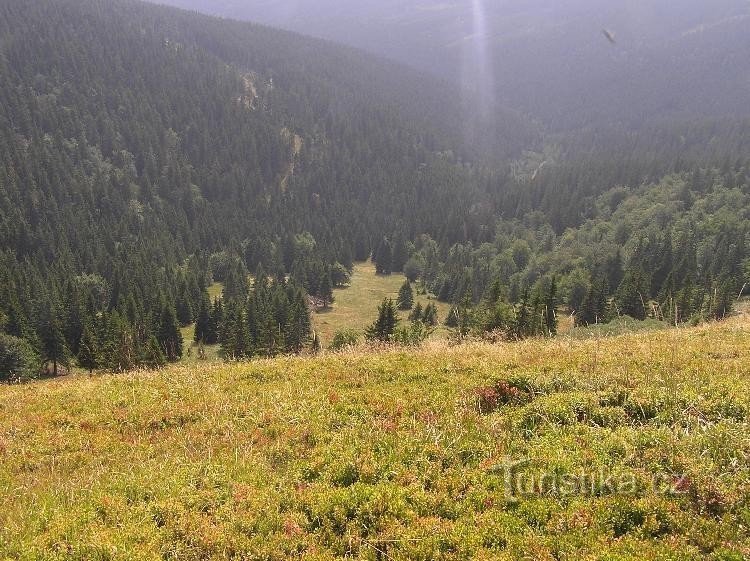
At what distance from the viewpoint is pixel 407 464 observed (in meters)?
9.33

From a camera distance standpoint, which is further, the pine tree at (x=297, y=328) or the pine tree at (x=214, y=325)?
the pine tree at (x=214, y=325)

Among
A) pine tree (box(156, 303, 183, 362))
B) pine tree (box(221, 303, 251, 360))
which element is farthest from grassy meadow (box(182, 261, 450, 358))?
pine tree (box(221, 303, 251, 360))

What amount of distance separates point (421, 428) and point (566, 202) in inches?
7751

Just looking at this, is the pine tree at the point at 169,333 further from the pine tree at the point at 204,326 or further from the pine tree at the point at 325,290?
the pine tree at the point at 325,290

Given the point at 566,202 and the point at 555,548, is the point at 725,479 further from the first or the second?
the point at 566,202

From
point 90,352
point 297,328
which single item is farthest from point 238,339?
point 90,352

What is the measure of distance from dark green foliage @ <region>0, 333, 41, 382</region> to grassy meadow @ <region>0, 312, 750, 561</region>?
55.9 m

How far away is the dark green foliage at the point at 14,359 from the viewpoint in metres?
58.8

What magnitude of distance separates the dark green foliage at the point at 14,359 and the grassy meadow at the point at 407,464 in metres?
55.9

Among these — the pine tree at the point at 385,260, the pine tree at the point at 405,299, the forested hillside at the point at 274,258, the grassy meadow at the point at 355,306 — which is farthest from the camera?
the pine tree at the point at 385,260

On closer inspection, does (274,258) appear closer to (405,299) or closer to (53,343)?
(405,299)

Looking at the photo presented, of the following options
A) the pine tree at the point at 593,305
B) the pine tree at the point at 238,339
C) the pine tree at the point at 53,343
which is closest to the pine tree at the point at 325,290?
the pine tree at the point at 238,339

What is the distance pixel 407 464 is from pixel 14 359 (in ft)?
226

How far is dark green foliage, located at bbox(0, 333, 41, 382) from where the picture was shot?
58750 mm
